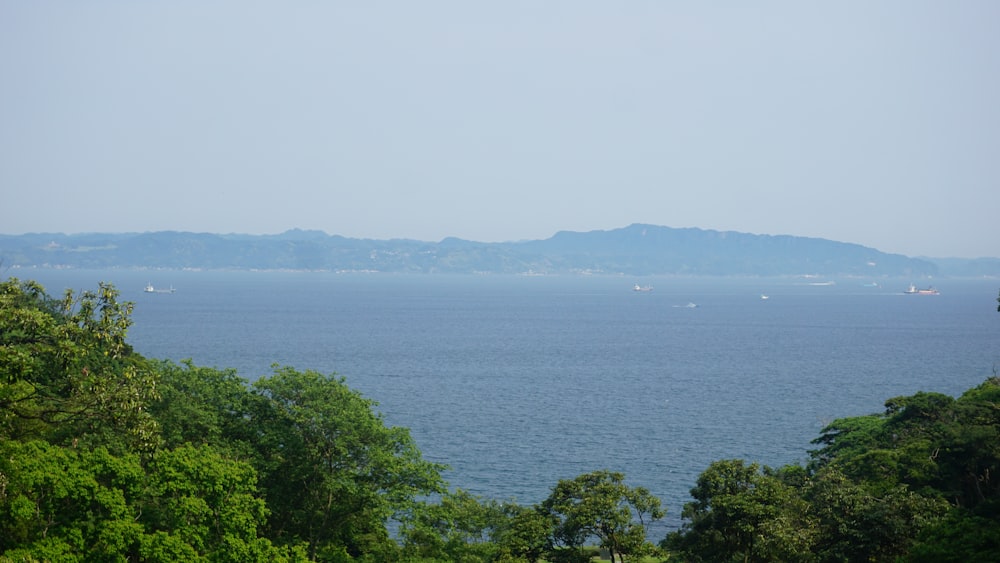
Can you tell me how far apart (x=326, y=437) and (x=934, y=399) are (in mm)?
39381

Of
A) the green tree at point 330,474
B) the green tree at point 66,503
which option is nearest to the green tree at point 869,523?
the green tree at point 330,474

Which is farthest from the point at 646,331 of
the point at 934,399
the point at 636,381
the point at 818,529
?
the point at 818,529

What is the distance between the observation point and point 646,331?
656 ft

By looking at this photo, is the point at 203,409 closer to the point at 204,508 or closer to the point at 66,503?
the point at 204,508

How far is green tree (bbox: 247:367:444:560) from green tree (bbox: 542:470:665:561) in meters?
5.49

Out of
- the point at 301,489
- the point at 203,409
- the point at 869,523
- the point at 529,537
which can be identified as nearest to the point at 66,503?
the point at 203,409

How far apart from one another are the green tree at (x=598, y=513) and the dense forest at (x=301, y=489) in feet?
0.28

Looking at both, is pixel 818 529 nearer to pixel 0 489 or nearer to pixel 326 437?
pixel 326 437

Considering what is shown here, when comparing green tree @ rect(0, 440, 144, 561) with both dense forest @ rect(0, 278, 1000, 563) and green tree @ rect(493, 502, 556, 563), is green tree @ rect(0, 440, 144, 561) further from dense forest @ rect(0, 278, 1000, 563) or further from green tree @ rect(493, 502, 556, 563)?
green tree @ rect(493, 502, 556, 563)

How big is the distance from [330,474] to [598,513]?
35.1 feet

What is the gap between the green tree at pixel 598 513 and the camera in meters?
35.4

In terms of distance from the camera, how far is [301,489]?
114ft

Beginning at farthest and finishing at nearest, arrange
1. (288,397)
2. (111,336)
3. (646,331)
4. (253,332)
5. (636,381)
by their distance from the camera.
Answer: (646,331) → (253,332) → (636,381) → (288,397) → (111,336)

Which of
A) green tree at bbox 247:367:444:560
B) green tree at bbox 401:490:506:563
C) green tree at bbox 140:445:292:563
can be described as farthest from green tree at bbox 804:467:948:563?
green tree at bbox 140:445:292:563
